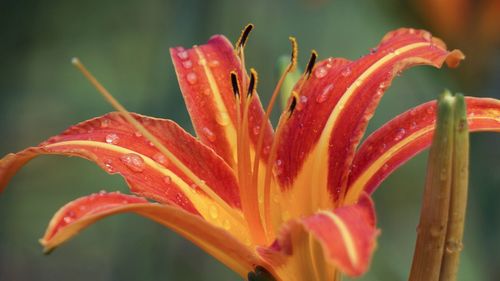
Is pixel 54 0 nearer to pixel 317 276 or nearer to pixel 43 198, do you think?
pixel 43 198

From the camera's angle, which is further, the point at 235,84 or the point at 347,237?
the point at 235,84

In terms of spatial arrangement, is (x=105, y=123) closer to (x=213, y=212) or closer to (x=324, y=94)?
(x=213, y=212)

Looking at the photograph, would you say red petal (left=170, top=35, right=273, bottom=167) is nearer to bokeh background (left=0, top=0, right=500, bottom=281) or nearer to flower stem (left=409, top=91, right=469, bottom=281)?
flower stem (left=409, top=91, right=469, bottom=281)

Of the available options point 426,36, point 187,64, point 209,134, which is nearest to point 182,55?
point 187,64

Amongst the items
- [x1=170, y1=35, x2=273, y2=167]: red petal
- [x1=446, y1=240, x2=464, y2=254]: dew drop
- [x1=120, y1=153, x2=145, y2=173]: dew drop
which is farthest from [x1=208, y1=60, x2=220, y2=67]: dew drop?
[x1=446, y1=240, x2=464, y2=254]: dew drop

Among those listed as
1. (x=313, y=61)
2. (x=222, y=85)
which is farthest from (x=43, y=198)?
(x=313, y=61)

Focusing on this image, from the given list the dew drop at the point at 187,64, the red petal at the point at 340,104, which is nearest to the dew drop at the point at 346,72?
the red petal at the point at 340,104
